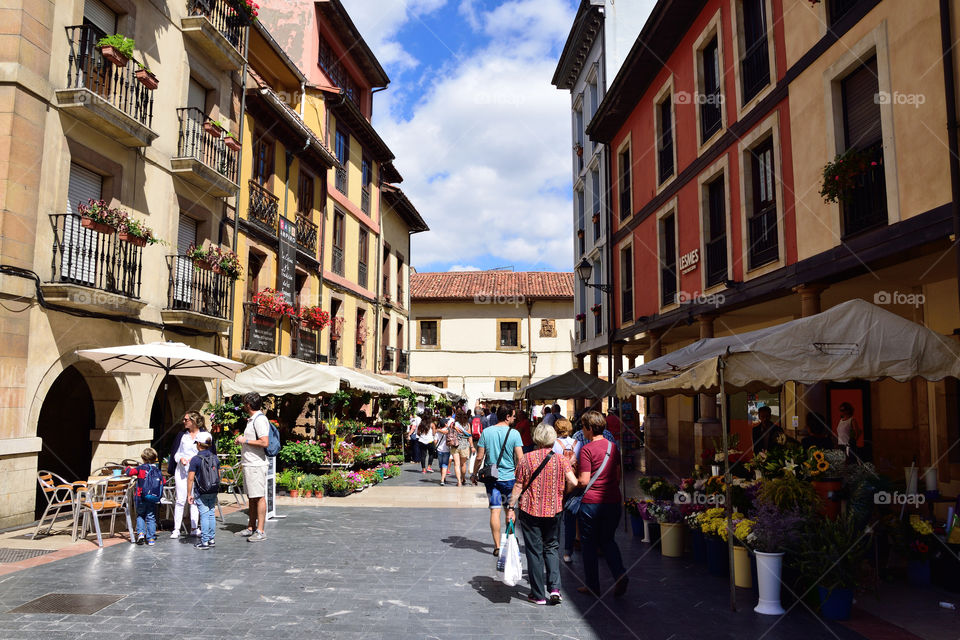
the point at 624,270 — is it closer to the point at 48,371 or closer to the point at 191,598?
the point at 48,371

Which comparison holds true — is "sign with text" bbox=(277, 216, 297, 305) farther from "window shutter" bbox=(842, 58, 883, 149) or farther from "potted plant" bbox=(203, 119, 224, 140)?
"window shutter" bbox=(842, 58, 883, 149)

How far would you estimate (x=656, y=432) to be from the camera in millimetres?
19422

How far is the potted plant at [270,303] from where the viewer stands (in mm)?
16953

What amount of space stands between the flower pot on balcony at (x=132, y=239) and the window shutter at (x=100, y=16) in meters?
3.67

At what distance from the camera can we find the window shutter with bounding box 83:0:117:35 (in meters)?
11.3

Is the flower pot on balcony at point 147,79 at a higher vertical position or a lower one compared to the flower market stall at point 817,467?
higher

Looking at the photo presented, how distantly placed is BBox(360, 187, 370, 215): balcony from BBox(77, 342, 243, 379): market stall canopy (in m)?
15.4

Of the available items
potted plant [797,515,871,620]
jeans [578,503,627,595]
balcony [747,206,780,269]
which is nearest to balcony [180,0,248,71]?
balcony [747,206,780,269]

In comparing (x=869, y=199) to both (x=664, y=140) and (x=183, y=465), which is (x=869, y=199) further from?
(x=183, y=465)

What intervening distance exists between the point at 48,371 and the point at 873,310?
1094 centimetres

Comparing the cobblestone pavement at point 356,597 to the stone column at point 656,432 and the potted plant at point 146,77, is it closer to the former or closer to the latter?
the potted plant at point 146,77

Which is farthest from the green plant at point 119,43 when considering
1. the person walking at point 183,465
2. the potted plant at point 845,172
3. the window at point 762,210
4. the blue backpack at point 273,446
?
the window at point 762,210

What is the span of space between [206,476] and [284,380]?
4014 millimetres

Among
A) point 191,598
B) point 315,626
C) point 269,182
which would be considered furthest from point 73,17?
point 315,626
